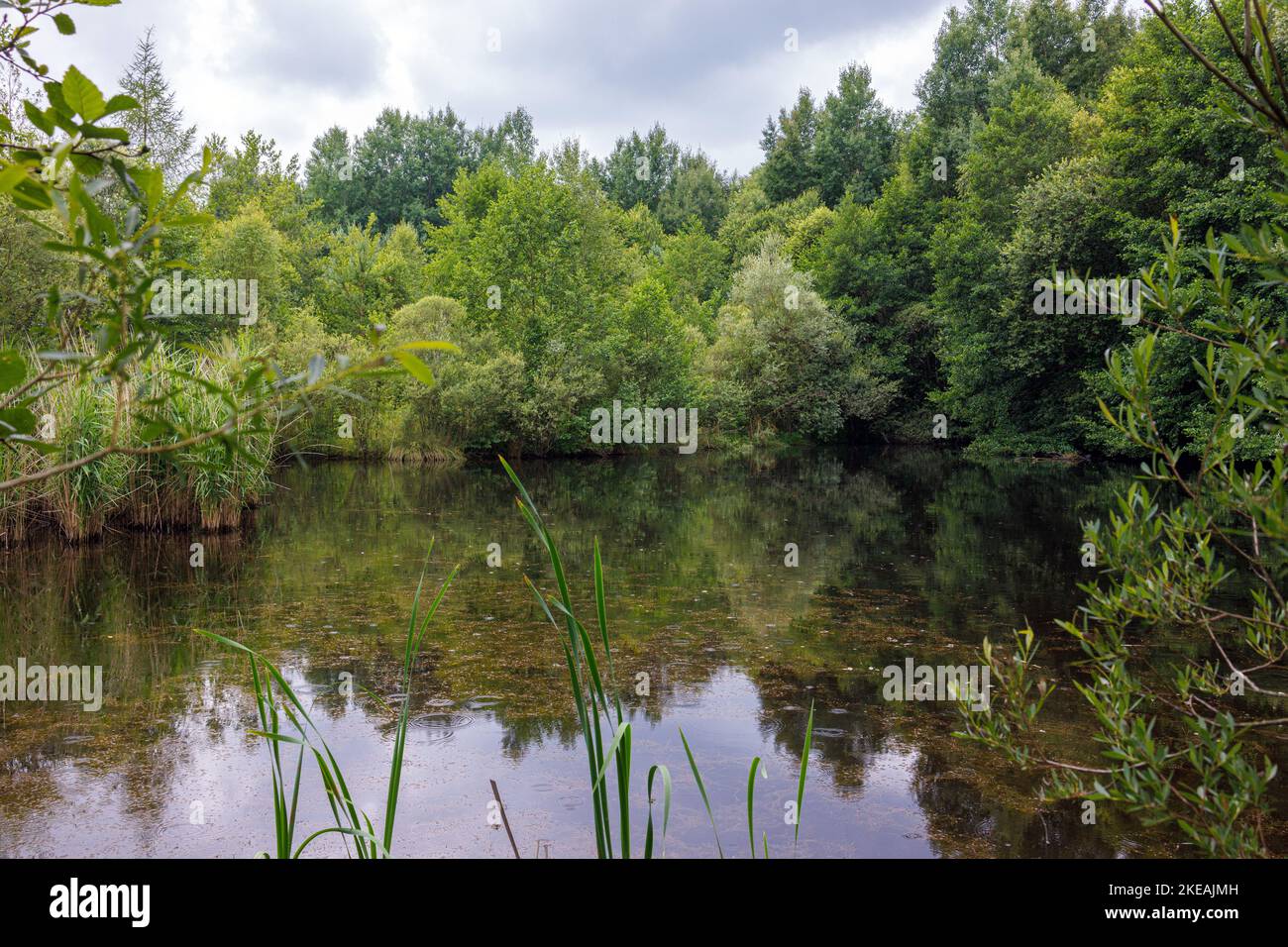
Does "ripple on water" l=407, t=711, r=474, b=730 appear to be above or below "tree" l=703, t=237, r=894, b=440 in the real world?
below

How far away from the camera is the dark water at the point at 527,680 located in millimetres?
4121

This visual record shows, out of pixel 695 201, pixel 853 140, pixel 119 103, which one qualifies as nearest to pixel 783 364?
pixel 853 140

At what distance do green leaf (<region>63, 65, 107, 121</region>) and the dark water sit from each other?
129 inches

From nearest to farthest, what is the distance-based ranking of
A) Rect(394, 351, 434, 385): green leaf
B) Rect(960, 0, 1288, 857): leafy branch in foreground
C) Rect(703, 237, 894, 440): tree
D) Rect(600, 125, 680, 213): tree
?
Rect(394, 351, 434, 385): green leaf, Rect(960, 0, 1288, 857): leafy branch in foreground, Rect(703, 237, 894, 440): tree, Rect(600, 125, 680, 213): tree

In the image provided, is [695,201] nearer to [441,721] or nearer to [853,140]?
[853,140]

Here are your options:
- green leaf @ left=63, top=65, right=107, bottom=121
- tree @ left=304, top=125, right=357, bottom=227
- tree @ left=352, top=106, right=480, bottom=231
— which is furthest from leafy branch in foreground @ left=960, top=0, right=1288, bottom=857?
tree @ left=352, top=106, right=480, bottom=231

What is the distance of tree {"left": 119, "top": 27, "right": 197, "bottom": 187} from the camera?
36.0 metres

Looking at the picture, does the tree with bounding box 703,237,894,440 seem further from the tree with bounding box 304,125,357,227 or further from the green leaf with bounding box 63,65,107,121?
the tree with bounding box 304,125,357,227

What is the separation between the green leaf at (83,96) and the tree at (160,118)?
1566 inches

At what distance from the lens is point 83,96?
1.24 metres

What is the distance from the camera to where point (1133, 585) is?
2.48m

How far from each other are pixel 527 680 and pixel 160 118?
3844 centimetres

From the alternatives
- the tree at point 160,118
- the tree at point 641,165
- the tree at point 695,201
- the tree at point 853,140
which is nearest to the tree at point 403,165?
the tree at point 641,165

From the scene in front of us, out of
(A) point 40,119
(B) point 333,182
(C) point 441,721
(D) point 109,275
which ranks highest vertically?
(B) point 333,182
